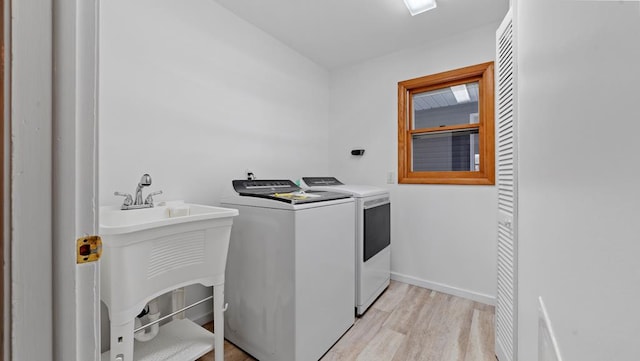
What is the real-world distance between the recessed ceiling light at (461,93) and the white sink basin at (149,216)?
2.35m

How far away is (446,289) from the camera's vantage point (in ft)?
8.18

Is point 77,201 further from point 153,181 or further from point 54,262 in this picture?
point 153,181

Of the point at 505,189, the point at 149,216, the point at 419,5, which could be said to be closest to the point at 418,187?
the point at 505,189

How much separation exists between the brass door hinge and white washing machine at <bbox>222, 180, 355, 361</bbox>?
3.27ft

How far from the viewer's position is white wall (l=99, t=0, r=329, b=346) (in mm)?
1523

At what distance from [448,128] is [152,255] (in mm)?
2581

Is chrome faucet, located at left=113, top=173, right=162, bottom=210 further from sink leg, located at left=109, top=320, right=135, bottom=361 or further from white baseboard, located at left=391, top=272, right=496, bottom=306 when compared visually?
white baseboard, located at left=391, top=272, right=496, bottom=306

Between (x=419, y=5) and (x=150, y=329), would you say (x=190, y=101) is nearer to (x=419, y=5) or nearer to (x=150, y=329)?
(x=150, y=329)

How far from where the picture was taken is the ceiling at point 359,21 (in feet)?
6.67

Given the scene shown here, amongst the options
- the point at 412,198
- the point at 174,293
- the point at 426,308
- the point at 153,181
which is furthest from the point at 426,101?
the point at 174,293

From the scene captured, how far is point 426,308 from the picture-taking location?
2.21m

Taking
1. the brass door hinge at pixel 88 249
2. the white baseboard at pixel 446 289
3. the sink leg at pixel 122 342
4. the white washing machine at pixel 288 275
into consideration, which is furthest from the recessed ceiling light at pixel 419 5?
the sink leg at pixel 122 342

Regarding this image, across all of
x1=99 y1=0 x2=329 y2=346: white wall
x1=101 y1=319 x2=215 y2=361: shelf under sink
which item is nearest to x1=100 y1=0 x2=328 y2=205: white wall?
x1=99 y1=0 x2=329 y2=346: white wall

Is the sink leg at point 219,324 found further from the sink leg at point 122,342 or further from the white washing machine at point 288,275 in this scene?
the sink leg at point 122,342
